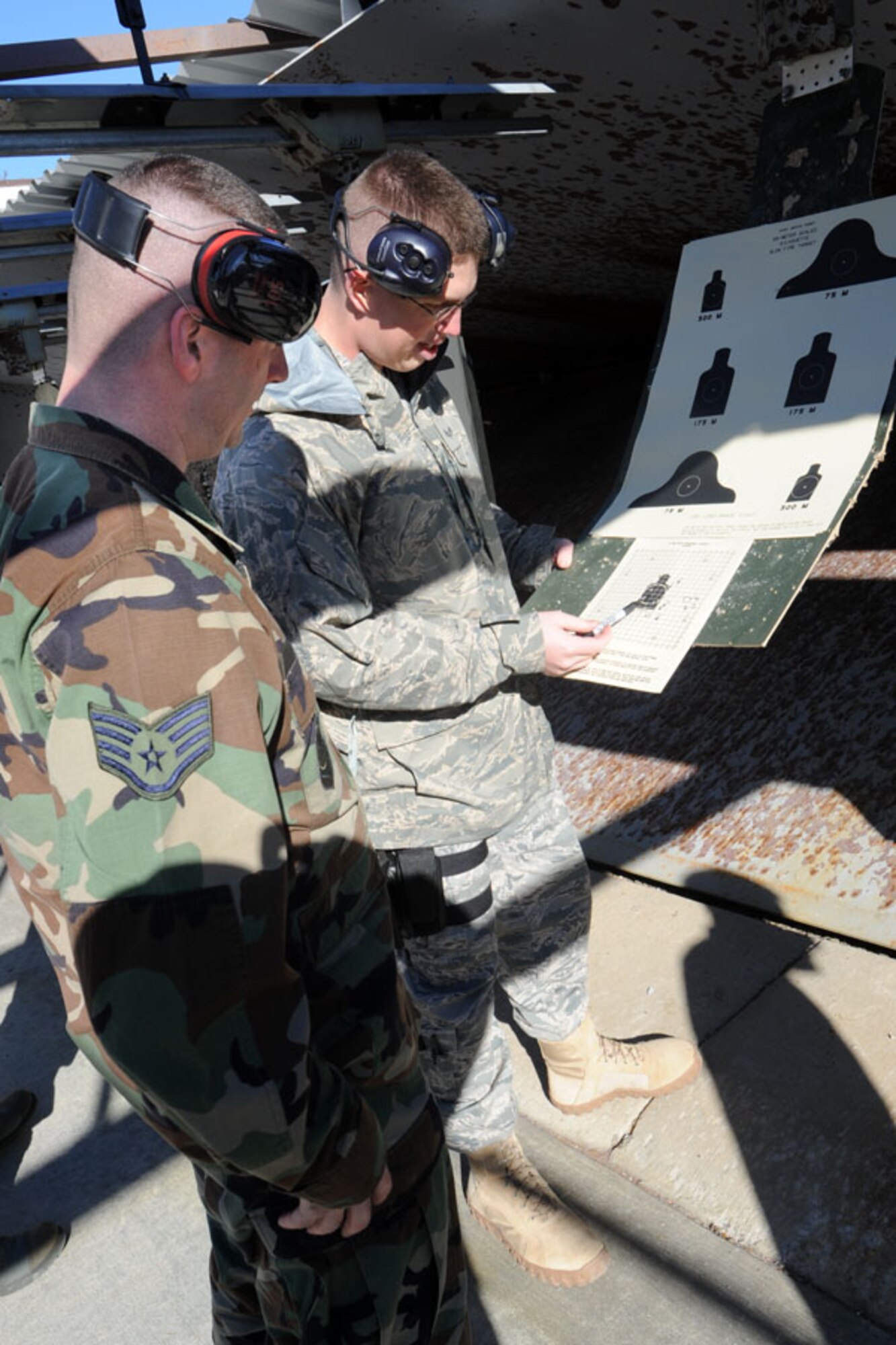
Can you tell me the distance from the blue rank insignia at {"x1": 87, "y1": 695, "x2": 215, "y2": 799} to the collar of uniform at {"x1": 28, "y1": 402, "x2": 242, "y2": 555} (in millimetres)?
242

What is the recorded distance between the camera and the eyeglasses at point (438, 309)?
1.77 meters

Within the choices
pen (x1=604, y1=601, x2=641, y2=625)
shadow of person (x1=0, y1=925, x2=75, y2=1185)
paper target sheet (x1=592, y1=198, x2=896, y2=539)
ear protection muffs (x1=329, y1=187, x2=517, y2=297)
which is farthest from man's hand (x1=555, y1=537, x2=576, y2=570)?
shadow of person (x1=0, y1=925, x2=75, y2=1185)

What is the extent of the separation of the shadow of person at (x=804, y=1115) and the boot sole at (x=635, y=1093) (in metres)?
0.05

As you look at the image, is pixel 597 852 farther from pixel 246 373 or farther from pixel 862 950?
pixel 246 373

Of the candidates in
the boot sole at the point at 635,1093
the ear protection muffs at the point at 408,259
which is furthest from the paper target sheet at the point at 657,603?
the boot sole at the point at 635,1093

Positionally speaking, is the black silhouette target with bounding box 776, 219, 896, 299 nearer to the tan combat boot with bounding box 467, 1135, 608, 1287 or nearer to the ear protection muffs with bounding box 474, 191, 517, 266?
the ear protection muffs with bounding box 474, 191, 517, 266

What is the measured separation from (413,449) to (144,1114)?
117 centimetres

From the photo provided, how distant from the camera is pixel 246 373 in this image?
44.6 inches

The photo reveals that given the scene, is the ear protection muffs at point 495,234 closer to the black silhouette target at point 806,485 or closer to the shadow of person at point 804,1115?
the black silhouette target at point 806,485

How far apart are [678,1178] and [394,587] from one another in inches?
52.2

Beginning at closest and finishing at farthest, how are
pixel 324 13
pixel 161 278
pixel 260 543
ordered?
pixel 161 278
pixel 260 543
pixel 324 13

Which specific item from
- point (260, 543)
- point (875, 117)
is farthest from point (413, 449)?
point (875, 117)

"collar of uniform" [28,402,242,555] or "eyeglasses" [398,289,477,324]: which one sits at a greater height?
"collar of uniform" [28,402,242,555]

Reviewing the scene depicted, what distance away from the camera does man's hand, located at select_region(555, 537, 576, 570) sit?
210cm
